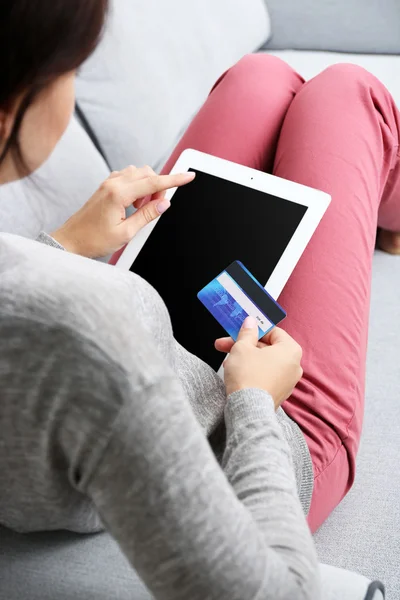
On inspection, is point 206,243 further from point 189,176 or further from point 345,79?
point 345,79

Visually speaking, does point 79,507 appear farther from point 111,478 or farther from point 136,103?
point 136,103

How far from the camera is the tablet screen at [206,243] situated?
0.83m

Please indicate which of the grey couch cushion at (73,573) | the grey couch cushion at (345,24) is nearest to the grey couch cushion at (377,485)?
the grey couch cushion at (73,573)

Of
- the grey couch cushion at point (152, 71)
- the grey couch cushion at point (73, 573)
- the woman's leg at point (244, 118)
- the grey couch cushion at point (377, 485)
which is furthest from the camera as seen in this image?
the grey couch cushion at point (152, 71)

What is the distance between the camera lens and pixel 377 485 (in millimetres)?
888

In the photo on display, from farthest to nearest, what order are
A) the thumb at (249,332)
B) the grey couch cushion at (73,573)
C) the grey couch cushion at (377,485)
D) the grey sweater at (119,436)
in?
the grey couch cushion at (377,485)
the thumb at (249,332)
the grey couch cushion at (73,573)
the grey sweater at (119,436)

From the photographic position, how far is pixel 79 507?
1.59 feet

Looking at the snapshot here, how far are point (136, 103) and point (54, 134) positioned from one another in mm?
778

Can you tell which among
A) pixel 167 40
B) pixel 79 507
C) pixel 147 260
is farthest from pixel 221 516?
pixel 167 40

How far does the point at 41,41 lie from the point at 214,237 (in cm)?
48

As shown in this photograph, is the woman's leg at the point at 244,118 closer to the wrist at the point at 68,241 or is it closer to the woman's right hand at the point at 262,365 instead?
the wrist at the point at 68,241

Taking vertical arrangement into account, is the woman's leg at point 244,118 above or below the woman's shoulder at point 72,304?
below

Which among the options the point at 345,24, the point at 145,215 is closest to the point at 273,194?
the point at 145,215

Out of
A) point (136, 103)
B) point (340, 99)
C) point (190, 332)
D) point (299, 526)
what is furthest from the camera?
point (136, 103)
